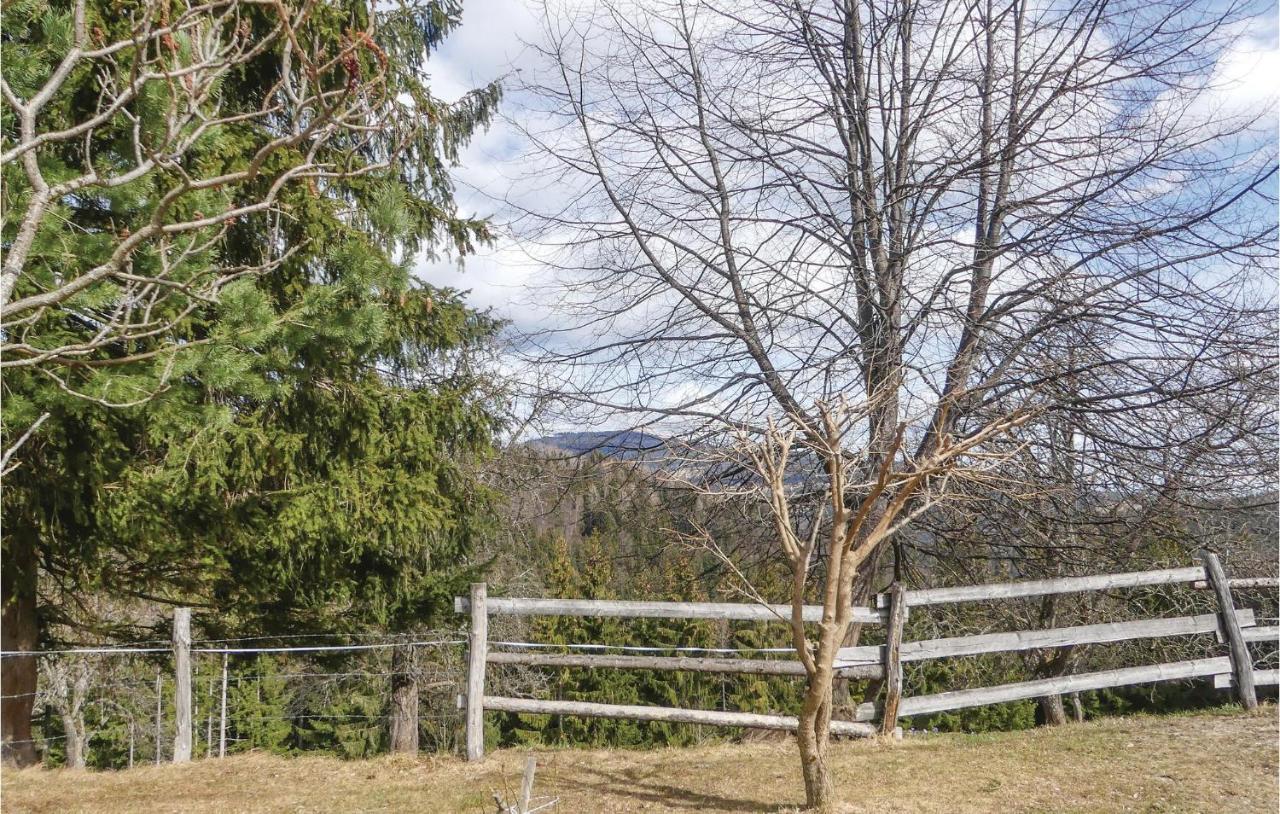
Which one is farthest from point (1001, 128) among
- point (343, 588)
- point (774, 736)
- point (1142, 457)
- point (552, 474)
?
point (343, 588)

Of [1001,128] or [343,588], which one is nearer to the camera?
[1001,128]

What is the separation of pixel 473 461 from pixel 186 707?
350cm

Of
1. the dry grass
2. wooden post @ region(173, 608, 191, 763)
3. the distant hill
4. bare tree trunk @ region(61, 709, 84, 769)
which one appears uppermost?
the distant hill

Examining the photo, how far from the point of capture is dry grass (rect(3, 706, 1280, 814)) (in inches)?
215

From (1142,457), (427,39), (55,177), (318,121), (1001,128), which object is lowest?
(1142,457)

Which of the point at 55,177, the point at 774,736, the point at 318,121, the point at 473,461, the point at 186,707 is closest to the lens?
the point at 318,121

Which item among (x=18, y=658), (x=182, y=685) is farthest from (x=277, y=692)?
(x=182, y=685)

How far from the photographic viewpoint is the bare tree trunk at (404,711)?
10789 millimetres

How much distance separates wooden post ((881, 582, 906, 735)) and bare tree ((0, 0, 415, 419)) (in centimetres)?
516

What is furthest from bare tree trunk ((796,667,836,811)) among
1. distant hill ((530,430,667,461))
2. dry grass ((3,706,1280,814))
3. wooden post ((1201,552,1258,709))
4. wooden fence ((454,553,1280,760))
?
wooden post ((1201,552,1258,709))

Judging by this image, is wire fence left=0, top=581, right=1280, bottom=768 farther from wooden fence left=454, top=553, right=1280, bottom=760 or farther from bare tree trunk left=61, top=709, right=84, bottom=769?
wooden fence left=454, top=553, right=1280, bottom=760

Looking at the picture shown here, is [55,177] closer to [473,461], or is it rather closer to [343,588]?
[343,588]

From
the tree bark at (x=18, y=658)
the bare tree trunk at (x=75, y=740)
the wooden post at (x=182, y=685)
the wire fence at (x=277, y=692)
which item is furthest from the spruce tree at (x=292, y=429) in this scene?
the bare tree trunk at (x=75, y=740)

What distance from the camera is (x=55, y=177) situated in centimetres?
442
